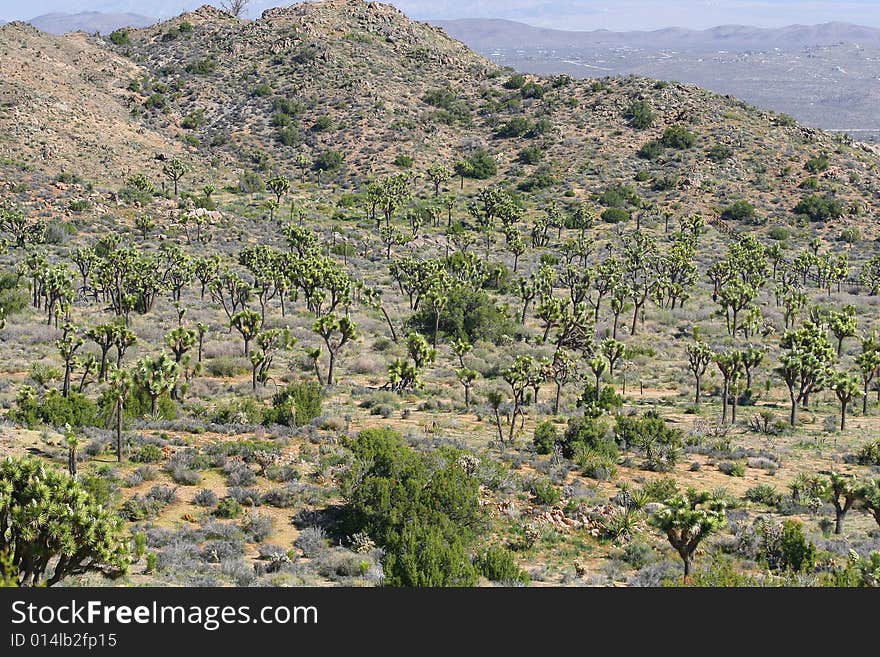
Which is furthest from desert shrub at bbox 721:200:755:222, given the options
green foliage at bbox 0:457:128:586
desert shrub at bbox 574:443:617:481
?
green foliage at bbox 0:457:128:586

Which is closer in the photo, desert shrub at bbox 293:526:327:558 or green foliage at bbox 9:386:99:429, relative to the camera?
desert shrub at bbox 293:526:327:558

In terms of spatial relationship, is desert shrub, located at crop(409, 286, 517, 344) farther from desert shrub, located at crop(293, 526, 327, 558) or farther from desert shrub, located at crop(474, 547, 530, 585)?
desert shrub, located at crop(474, 547, 530, 585)

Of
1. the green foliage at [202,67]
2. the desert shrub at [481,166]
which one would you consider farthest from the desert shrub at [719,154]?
the green foliage at [202,67]

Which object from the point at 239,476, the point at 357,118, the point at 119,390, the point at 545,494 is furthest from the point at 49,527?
the point at 357,118

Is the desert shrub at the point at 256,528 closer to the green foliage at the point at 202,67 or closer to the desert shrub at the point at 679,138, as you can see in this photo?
the desert shrub at the point at 679,138

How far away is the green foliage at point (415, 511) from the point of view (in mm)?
16781

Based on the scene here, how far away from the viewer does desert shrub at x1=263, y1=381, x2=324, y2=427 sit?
98.0ft

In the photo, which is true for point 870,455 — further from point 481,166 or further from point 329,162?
point 329,162

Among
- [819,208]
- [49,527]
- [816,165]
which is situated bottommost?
[49,527]

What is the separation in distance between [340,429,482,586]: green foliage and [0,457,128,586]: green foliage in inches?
227

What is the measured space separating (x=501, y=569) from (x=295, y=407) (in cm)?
1403

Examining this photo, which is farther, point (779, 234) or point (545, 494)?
point (779, 234)

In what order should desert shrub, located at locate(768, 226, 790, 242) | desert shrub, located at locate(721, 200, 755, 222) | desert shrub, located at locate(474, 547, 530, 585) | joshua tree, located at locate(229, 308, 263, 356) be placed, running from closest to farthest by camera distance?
desert shrub, located at locate(474, 547, 530, 585) → joshua tree, located at locate(229, 308, 263, 356) → desert shrub, located at locate(768, 226, 790, 242) → desert shrub, located at locate(721, 200, 755, 222)

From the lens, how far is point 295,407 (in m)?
29.8
